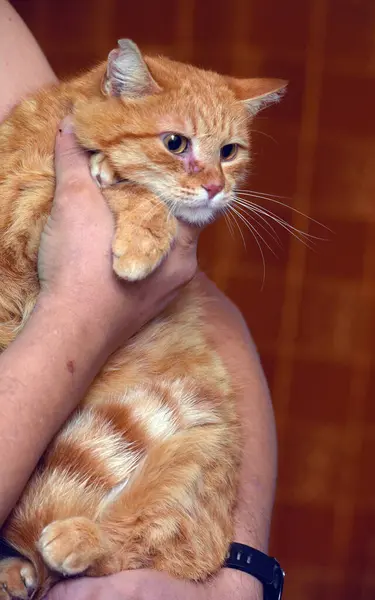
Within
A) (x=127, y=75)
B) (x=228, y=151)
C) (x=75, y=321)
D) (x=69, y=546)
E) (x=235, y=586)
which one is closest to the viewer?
(x=69, y=546)

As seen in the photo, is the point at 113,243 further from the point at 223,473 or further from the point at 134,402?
the point at 223,473

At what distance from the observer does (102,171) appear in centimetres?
155

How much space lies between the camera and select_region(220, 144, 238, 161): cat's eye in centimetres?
179

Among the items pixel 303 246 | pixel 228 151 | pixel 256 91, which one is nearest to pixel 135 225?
pixel 228 151

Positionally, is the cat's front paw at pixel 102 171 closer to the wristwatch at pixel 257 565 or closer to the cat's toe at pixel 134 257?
the cat's toe at pixel 134 257

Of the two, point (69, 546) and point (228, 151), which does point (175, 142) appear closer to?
point (228, 151)

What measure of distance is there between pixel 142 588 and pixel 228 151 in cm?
94

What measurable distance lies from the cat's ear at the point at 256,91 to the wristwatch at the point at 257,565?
3.09 ft

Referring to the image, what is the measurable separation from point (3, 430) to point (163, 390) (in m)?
0.38

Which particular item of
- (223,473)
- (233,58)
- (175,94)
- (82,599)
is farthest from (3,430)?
(233,58)

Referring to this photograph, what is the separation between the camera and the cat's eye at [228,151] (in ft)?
5.86

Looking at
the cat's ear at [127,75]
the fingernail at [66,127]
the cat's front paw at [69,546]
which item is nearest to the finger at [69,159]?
the fingernail at [66,127]

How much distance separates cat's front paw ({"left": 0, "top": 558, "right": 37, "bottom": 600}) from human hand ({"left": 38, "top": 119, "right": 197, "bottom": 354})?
1.25 feet

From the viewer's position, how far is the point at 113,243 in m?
1.43
